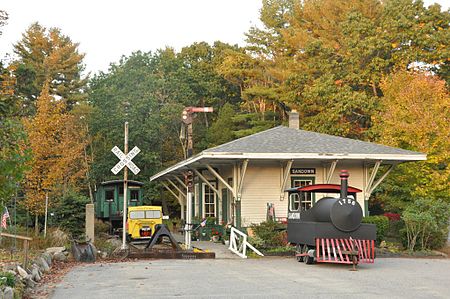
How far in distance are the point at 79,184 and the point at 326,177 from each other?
25.2m

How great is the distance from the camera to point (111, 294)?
11.9 meters

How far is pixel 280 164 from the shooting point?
24719mm

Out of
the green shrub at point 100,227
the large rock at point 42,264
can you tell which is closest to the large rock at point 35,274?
the large rock at point 42,264

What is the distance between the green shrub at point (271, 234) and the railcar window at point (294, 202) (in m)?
2.17

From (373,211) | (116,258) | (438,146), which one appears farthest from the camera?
(373,211)

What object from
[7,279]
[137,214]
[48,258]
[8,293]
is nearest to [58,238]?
[48,258]

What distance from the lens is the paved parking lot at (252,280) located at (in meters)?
11.9

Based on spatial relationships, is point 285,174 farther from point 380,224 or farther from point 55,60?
point 55,60

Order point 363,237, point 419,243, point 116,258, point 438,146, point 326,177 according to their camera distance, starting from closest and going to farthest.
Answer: point 363,237 → point 116,258 → point 419,243 → point 326,177 → point 438,146

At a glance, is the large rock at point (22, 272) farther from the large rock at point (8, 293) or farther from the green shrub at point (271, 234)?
the green shrub at point (271, 234)

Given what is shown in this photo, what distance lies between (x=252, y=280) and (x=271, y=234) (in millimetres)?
8096

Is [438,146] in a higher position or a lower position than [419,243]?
higher

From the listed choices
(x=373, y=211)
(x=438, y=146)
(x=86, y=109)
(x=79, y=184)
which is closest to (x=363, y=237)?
(x=438, y=146)

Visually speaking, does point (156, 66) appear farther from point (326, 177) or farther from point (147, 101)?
point (326, 177)
